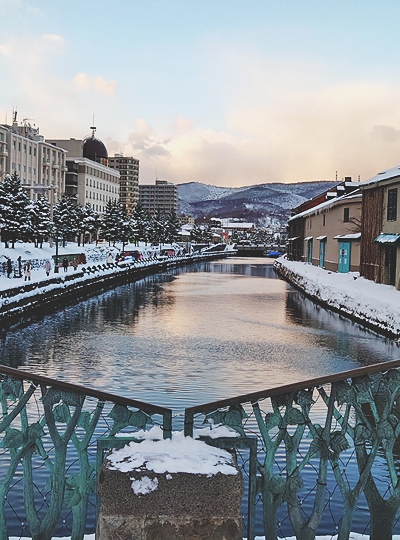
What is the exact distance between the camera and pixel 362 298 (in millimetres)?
29656

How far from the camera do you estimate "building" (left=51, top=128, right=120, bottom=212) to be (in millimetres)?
117500

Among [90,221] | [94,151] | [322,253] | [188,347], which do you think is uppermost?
[94,151]

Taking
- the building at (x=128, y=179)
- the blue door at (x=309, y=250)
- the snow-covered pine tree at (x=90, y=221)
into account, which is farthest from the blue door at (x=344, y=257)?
the building at (x=128, y=179)

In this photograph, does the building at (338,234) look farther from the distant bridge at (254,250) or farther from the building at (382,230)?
the distant bridge at (254,250)

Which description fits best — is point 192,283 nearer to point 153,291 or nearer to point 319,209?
point 153,291

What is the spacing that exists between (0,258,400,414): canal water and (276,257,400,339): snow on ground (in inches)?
25.3

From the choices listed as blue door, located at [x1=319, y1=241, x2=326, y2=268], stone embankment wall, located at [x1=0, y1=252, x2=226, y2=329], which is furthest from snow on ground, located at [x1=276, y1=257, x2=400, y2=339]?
stone embankment wall, located at [x1=0, y1=252, x2=226, y2=329]

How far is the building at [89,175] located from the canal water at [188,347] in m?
76.9

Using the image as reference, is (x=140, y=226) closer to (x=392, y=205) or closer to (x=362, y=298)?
(x=392, y=205)

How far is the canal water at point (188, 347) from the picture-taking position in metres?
16.1

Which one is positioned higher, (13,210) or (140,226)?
(140,226)

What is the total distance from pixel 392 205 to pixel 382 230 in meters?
1.88

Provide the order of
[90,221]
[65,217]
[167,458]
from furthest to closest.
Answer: [90,221], [65,217], [167,458]

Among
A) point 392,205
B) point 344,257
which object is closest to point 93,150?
point 344,257
